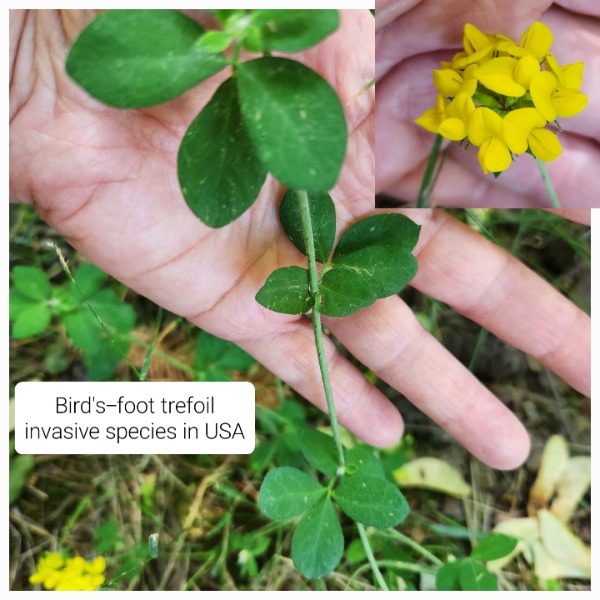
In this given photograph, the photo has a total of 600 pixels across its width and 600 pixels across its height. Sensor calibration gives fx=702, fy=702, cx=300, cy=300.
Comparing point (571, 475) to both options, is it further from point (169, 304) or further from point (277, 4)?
point (277, 4)

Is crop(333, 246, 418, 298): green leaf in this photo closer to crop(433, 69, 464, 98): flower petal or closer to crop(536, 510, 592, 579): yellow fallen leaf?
crop(433, 69, 464, 98): flower petal

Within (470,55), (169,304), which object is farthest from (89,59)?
(470,55)

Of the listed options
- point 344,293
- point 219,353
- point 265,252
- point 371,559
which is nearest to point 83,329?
point 219,353

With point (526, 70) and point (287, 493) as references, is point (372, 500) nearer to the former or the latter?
point (287, 493)

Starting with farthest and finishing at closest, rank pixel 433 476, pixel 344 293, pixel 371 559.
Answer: pixel 433 476, pixel 371 559, pixel 344 293

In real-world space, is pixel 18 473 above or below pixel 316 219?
below

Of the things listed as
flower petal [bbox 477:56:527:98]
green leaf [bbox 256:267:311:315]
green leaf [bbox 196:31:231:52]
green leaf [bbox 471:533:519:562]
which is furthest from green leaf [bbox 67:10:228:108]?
green leaf [bbox 471:533:519:562]

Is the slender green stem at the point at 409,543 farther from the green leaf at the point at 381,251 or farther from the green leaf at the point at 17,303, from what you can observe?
the green leaf at the point at 17,303
